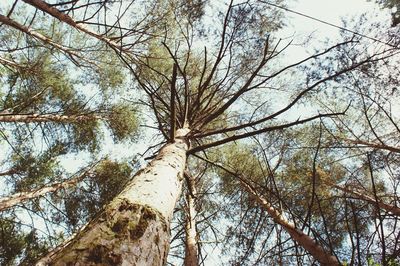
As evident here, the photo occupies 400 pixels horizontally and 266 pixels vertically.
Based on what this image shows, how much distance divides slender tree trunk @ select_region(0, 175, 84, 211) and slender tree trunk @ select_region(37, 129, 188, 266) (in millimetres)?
5055

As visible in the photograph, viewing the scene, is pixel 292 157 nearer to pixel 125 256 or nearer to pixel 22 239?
pixel 22 239

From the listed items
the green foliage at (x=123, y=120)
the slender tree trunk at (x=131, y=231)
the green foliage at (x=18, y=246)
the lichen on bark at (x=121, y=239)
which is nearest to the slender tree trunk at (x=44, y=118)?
the green foliage at (x=123, y=120)

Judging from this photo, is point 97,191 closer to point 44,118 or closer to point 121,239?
point 44,118

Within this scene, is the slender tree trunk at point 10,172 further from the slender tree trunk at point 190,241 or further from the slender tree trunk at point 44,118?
the slender tree trunk at point 190,241

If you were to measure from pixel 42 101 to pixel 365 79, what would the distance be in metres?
6.94

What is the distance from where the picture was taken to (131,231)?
4.49 feet

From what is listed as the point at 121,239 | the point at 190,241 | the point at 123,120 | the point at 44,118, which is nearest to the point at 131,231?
the point at 121,239

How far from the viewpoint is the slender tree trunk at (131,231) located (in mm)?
1166

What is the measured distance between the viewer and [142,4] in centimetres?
646

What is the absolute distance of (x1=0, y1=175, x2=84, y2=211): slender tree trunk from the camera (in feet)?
19.4

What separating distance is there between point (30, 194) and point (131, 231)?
5.99 meters

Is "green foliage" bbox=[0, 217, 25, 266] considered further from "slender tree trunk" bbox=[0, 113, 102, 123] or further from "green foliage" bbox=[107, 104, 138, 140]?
"green foliage" bbox=[107, 104, 138, 140]

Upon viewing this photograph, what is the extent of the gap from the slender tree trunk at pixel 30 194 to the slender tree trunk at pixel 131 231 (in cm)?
505

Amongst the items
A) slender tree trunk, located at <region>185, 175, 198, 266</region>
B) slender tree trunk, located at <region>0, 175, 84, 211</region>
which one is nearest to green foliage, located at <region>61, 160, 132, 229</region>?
slender tree trunk, located at <region>0, 175, 84, 211</region>
